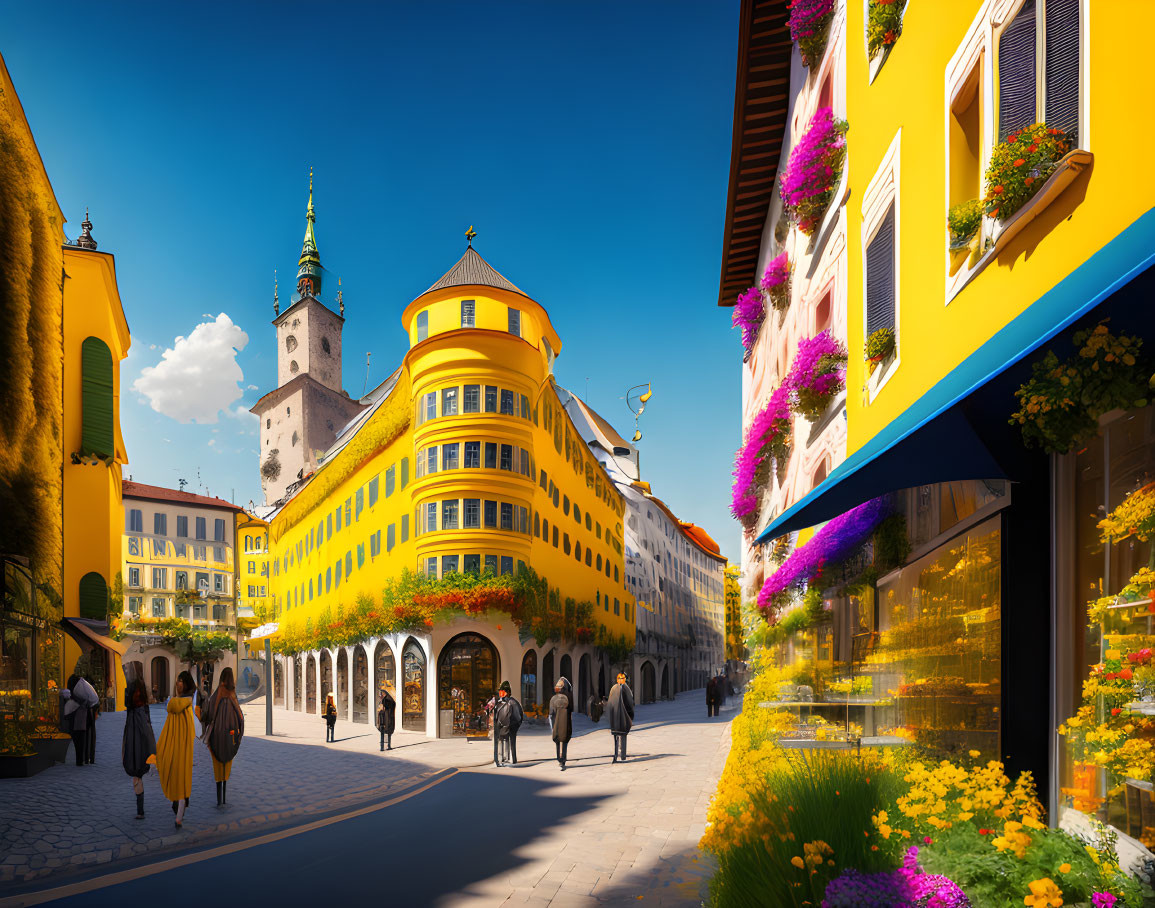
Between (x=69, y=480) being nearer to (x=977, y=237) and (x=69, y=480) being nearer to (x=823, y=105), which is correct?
(x=823, y=105)

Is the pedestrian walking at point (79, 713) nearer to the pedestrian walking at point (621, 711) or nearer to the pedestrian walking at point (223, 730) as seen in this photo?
the pedestrian walking at point (223, 730)

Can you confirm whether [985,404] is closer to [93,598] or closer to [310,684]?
[93,598]

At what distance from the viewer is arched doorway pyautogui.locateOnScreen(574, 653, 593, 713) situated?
135 ft

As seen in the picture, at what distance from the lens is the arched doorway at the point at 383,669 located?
113ft

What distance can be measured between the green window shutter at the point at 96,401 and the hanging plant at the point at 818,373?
3031 centimetres

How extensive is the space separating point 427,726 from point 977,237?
29.3m

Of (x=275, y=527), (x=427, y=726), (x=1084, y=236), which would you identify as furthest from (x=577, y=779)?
(x=275, y=527)

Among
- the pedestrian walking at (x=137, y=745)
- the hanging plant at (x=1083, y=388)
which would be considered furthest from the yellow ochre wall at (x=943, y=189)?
the pedestrian walking at (x=137, y=745)

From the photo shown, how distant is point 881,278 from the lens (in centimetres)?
981

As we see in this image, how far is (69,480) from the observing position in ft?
115

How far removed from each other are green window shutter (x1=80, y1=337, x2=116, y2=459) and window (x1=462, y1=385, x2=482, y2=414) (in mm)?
14222

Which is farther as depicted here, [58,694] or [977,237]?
[58,694]

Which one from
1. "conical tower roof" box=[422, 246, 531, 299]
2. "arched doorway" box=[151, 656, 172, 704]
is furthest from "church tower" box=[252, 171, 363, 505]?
"conical tower roof" box=[422, 246, 531, 299]

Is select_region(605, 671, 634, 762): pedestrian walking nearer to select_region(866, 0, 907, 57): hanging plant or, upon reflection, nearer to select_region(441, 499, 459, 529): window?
select_region(441, 499, 459, 529): window
